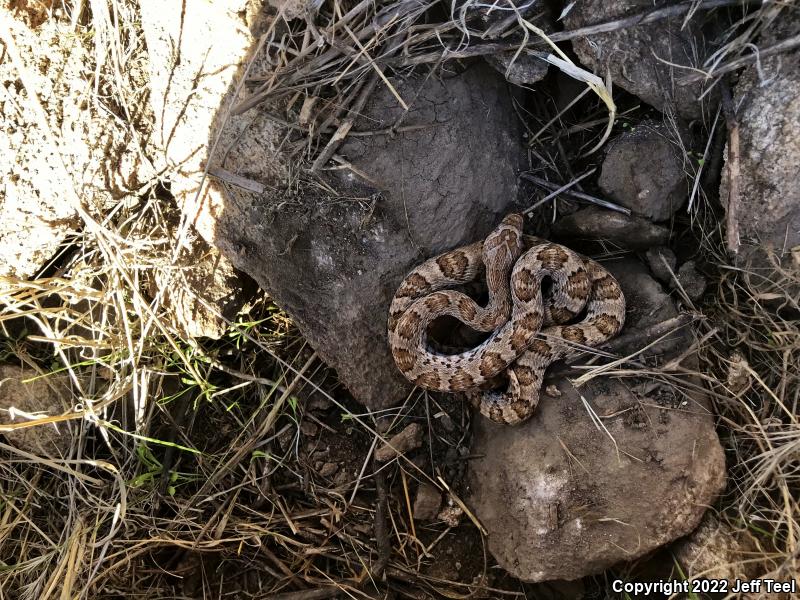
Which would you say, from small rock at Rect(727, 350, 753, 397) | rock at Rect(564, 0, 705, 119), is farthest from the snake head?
small rock at Rect(727, 350, 753, 397)

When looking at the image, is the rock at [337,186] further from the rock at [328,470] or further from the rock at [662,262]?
the rock at [662,262]

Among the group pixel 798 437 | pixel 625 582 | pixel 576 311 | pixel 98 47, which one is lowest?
pixel 625 582

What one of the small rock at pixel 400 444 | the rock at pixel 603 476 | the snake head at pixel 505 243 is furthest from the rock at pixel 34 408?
the snake head at pixel 505 243

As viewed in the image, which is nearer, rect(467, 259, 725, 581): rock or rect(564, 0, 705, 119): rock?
rect(564, 0, 705, 119): rock

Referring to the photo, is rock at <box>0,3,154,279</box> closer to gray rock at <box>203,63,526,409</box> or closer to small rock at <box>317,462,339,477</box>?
gray rock at <box>203,63,526,409</box>

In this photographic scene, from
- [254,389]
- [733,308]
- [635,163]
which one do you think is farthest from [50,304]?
[733,308]

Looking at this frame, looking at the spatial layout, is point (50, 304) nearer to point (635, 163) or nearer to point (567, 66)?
point (567, 66)
